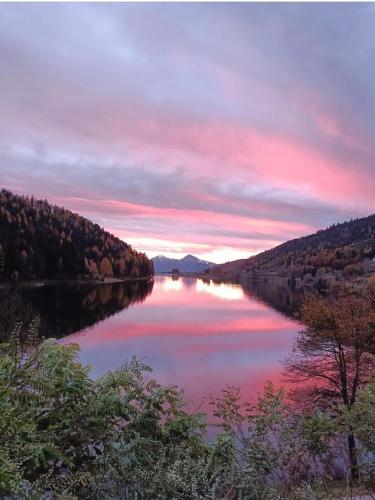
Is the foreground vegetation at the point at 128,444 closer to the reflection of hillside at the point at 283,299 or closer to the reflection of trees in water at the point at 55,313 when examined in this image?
the reflection of trees in water at the point at 55,313

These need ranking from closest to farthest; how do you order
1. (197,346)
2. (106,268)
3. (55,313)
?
(197,346) → (55,313) → (106,268)

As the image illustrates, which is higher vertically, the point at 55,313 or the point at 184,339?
the point at 55,313

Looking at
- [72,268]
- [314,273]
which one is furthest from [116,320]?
[314,273]

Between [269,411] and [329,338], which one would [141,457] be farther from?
[329,338]

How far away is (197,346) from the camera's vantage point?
45.7 metres

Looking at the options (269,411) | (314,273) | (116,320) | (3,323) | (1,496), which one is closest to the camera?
(1,496)

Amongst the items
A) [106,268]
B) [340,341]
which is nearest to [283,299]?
[106,268]

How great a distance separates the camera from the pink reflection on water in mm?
31078

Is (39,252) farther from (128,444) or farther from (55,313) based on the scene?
(128,444)

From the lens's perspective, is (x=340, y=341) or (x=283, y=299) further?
(x=283, y=299)

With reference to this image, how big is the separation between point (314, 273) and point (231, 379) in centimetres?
17761

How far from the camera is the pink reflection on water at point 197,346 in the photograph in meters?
31.1

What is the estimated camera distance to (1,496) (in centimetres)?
438

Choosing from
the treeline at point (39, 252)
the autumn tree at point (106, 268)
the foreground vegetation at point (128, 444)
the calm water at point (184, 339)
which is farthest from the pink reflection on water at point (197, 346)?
the autumn tree at point (106, 268)
